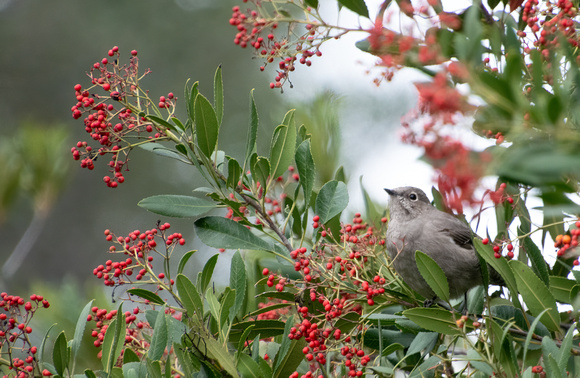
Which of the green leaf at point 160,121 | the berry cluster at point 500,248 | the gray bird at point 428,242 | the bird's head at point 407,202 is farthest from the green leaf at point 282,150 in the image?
the bird's head at point 407,202

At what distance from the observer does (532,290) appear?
1.90m

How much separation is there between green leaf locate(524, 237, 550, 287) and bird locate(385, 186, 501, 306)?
947mm

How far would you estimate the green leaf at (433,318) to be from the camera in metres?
1.96

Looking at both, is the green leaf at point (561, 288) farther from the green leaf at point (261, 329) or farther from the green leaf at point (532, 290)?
the green leaf at point (261, 329)

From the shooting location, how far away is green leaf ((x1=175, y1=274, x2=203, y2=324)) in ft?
6.49

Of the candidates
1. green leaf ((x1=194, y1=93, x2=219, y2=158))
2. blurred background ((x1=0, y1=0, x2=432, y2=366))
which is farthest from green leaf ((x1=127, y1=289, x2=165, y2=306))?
blurred background ((x1=0, y1=0, x2=432, y2=366))

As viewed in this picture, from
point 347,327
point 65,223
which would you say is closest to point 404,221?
point 347,327

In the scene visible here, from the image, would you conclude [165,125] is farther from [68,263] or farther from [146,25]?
[146,25]

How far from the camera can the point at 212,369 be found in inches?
78.0

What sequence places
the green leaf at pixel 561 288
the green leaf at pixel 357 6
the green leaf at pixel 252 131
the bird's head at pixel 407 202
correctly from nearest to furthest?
the green leaf at pixel 561 288, the green leaf at pixel 252 131, the green leaf at pixel 357 6, the bird's head at pixel 407 202

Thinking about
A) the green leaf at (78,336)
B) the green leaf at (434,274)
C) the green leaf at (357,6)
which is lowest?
the green leaf at (78,336)

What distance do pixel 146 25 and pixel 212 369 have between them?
1234 cm

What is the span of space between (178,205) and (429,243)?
1.83 m

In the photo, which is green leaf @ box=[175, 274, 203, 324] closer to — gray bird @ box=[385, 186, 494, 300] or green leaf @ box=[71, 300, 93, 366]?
green leaf @ box=[71, 300, 93, 366]
